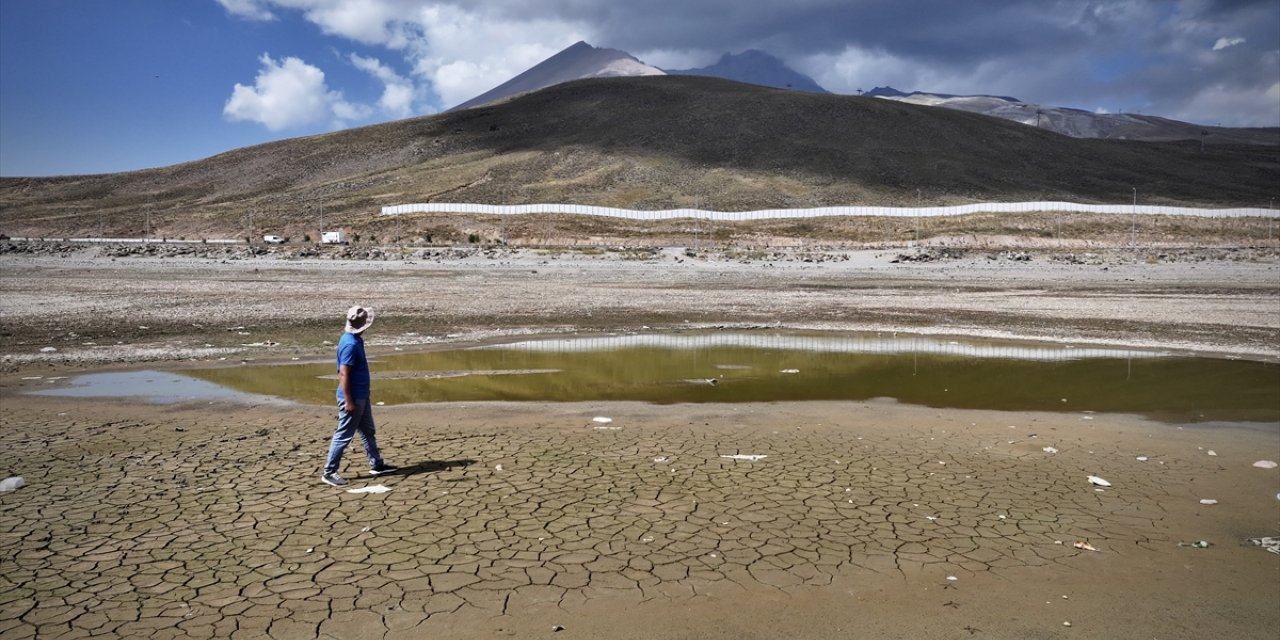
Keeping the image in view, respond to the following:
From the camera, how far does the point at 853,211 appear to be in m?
71.0

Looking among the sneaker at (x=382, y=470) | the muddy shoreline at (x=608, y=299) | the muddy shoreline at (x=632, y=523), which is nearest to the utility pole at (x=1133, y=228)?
the muddy shoreline at (x=608, y=299)

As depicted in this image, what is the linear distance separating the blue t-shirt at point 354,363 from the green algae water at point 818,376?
4245mm

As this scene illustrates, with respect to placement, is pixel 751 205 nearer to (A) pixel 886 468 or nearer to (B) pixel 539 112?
(B) pixel 539 112

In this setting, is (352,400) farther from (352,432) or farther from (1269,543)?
(1269,543)

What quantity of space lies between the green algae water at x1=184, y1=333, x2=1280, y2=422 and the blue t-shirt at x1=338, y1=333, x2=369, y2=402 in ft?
13.9

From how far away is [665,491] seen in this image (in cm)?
762

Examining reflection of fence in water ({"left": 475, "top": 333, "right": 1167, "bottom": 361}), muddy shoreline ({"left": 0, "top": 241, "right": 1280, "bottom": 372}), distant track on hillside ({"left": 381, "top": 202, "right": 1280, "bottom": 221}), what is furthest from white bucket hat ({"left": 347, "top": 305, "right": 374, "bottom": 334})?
distant track on hillside ({"left": 381, "top": 202, "right": 1280, "bottom": 221})

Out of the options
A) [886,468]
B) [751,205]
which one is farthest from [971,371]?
[751,205]

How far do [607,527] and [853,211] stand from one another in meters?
68.0

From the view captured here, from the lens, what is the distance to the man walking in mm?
7816

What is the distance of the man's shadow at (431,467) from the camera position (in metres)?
8.22

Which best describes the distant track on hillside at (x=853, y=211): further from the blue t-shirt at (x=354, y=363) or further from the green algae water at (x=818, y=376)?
the blue t-shirt at (x=354, y=363)

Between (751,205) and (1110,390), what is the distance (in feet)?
215

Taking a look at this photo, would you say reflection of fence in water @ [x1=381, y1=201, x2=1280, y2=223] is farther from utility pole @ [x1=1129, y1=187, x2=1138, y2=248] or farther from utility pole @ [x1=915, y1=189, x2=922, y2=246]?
utility pole @ [x1=1129, y1=187, x2=1138, y2=248]
